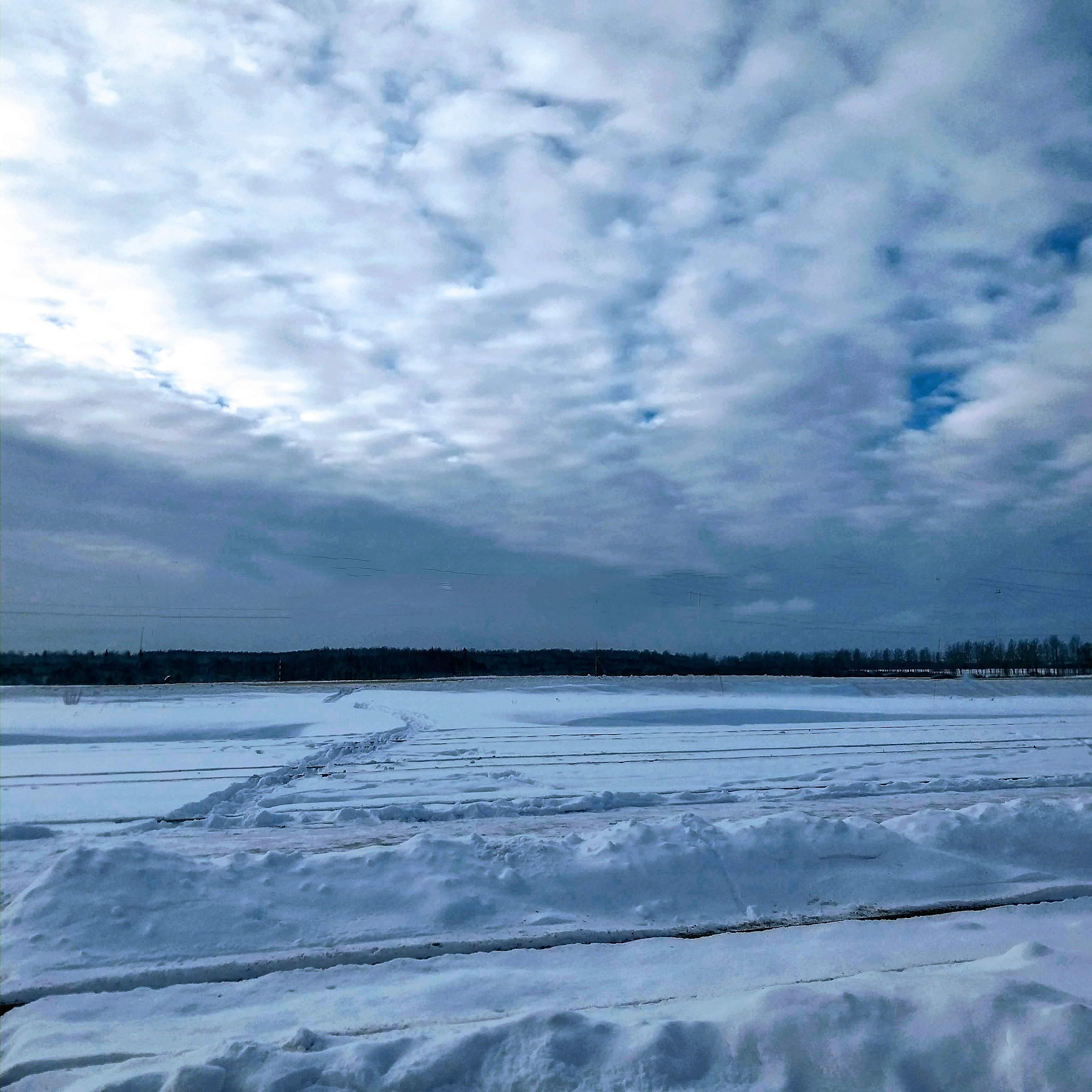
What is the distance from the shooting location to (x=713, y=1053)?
3.46m

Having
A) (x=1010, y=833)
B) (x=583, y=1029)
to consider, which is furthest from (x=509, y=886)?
(x=1010, y=833)

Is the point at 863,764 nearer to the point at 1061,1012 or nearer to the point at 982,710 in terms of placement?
the point at 1061,1012

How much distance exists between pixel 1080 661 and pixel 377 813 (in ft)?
168

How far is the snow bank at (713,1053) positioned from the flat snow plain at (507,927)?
0.01m

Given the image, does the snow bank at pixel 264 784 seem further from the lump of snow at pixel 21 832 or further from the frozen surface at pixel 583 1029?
the frozen surface at pixel 583 1029

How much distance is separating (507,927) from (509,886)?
1.60 ft

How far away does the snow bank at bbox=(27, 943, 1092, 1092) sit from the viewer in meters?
3.29

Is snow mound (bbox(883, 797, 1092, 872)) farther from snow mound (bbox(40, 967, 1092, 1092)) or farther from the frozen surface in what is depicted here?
snow mound (bbox(40, 967, 1092, 1092))

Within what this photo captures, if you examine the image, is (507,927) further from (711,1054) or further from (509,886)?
(711,1054)

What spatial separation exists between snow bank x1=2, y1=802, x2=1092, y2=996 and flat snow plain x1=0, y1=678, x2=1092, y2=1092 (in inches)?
0.8

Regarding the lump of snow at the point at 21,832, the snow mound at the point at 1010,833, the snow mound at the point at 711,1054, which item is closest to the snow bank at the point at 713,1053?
the snow mound at the point at 711,1054

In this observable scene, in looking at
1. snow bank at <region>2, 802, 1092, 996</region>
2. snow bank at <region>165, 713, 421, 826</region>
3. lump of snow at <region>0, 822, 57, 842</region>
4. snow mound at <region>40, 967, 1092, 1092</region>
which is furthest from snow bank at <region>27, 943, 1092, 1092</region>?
snow bank at <region>165, 713, 421, 826</region>

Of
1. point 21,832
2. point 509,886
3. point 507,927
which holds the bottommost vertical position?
point 507,927

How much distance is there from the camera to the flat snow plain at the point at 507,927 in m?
3.42
